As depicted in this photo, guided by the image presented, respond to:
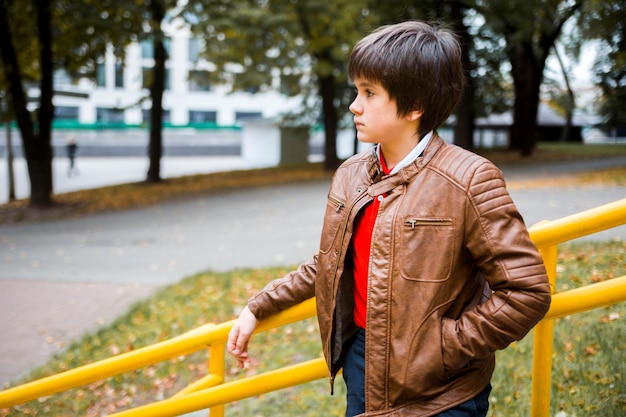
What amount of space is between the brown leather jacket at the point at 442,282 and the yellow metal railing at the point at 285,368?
0.33 meters

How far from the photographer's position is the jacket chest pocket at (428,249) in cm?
153

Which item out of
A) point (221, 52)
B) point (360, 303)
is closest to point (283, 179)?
point (221, 52)

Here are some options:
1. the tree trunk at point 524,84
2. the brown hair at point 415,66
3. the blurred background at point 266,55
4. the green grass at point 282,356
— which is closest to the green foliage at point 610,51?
the blurred background at point 266,55

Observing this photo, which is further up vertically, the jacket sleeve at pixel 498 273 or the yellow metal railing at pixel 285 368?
the jacket sleeve at pixel 498 273

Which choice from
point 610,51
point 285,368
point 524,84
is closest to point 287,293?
point 285,368

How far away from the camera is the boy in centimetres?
149

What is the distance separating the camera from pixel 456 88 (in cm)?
164

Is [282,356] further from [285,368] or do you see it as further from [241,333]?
[241,333]

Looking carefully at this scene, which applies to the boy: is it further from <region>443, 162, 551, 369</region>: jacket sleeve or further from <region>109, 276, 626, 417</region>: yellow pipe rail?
<region>109, 276, 626, 417</region>: yellow pipe rail

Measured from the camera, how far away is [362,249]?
170 cm

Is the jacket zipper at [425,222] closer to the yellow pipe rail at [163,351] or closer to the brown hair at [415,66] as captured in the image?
the brown hair at [415,66]

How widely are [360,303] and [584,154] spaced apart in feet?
72.0

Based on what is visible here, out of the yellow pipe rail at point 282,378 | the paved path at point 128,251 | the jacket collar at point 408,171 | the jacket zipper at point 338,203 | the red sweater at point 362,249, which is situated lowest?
the paved path at point 128,251

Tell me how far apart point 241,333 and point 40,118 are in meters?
14.8
